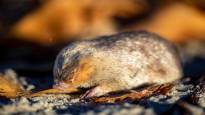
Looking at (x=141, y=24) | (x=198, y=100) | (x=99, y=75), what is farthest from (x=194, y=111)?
(x=141, y=24)

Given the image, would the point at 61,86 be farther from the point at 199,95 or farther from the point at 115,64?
the point at 199,95

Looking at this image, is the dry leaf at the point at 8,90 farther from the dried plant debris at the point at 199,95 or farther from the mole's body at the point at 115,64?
the dried plant debris at the point at 199,95

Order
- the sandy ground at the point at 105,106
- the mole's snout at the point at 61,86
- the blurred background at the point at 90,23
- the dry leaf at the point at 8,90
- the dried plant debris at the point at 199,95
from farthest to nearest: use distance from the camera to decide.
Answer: the blurred background at the point at 90,23 < the mole's snout at the point at 61,86 < the dry leaf at the point at 8,90 < the dried plant debris at the point at 199,95 < the sandy ground at the point at 105,106

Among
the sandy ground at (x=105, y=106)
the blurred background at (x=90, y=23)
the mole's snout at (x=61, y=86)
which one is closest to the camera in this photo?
the sandy ground at (x=105, y=106)

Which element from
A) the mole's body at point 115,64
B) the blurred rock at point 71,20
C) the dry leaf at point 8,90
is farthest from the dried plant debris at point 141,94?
the blurred rock at point 71,20

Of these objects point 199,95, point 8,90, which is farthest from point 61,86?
point 199,95

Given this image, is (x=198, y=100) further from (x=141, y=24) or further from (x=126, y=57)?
(x=141, y=24)

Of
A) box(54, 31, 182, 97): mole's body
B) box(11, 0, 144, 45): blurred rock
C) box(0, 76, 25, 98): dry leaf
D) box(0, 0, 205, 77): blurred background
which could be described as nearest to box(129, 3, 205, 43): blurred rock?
box(0, 0, 205, 77): blurred background
